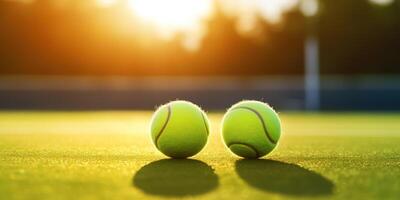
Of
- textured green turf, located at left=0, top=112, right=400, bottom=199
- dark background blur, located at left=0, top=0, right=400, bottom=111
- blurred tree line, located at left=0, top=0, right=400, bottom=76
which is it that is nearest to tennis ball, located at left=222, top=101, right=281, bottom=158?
textured green turf, located at left=0, top=112, right=400, bottom=199

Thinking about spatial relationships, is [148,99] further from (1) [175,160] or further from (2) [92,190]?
(2) [92,190]

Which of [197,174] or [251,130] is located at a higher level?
[251,130]

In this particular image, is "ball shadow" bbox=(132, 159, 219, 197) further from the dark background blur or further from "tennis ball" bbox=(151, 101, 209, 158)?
the dark background blur

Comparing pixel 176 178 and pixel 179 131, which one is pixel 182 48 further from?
pixel 176 178

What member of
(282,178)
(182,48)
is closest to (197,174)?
(282,178)

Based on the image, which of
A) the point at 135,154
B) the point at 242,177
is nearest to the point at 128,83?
the point at 135,154

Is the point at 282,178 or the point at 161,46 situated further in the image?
the point at 161,46
